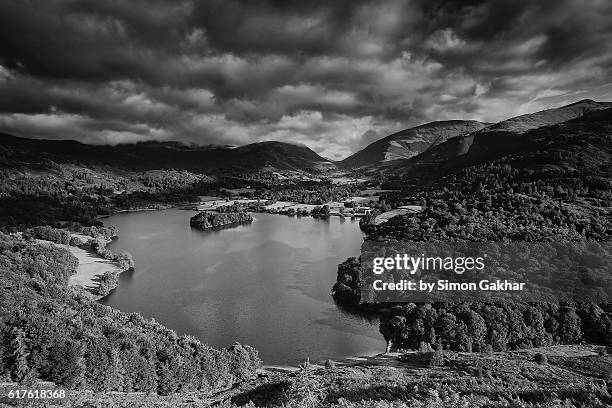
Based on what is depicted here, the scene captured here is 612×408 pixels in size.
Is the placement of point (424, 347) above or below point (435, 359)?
below

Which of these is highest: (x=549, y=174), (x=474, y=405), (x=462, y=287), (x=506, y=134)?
(x=506, y=134)

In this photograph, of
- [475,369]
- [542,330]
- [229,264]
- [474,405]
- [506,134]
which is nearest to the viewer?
[474,405]

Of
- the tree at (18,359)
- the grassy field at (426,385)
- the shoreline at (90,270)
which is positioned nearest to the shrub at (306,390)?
the grassy field at (426,385)

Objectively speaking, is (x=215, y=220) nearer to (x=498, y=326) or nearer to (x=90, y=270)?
(x=90, y=270)

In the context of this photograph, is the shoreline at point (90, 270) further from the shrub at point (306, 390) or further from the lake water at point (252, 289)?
the shrub at point (306, 390)

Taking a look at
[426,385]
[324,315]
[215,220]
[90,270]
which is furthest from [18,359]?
[215,220]

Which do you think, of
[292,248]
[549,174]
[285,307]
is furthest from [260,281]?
[549,174]

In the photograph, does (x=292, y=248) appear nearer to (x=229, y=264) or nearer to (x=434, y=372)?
(x=229, y=264)

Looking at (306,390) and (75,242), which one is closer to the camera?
(306,390)
